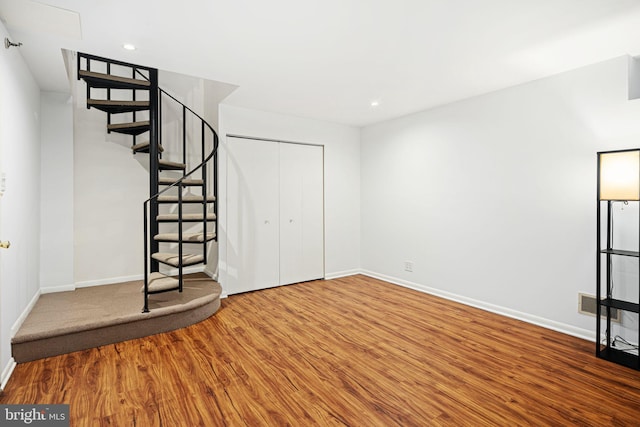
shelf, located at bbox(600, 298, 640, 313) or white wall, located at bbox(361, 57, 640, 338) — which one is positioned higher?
white wall, located at bbox(361, 57, 640, 338)

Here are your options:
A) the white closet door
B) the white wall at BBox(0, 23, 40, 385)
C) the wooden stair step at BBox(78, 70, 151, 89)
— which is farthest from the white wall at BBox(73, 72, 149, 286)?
the white closet door

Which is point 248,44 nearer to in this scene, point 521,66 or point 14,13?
point 14,13

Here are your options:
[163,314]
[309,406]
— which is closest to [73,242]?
[163,314]

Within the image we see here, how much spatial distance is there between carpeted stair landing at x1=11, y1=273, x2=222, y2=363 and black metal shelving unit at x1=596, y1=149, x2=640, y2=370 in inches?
141

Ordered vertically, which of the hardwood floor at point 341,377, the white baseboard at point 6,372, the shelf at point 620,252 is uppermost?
the shelf at point 620,252

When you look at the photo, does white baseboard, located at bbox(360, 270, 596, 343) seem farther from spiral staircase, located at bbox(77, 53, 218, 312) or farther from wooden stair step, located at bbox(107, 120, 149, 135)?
wooden stair step, located at bbox(107, 120, 149, 135)

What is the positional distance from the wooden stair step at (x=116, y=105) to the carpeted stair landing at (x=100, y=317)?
206 cm

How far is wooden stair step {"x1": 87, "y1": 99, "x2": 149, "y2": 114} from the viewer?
11.2ft

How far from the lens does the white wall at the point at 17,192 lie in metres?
2.24

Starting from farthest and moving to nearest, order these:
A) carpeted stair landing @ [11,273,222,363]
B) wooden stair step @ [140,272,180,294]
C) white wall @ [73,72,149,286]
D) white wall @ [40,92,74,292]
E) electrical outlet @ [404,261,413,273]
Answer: electrical outlet @ [404,261,413,273], white wall @ [73,72,149,286], white wall @ [40,92,74,292], wooden stair step @ [140,272,180,294], carpeted stair landing @ [11,273,222,363]

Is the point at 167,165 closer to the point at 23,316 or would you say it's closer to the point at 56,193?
the point at 56,193

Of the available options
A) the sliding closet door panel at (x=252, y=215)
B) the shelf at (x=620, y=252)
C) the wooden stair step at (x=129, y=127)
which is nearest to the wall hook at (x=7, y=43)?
the wooden stair step at (x=129, y=127)

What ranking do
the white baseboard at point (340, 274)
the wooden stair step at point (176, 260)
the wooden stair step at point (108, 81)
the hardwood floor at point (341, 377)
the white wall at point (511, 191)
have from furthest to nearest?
the white baseboard at point (340, 274), the wooden stair step at point (176, 260), the wooden stair step at point (108, 81), the white wall at point (511, 191), the hardwood floor at point (341, 377)

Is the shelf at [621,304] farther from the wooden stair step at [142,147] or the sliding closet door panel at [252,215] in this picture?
the wooden stair step at [142,147]
